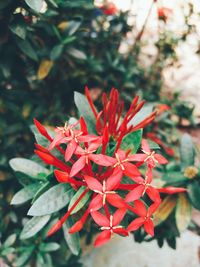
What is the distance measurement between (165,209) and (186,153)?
27 centimetres

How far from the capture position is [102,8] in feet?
8.07

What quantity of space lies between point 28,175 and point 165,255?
1283mm

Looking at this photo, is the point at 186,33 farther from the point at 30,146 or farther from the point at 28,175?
the point at 28,175

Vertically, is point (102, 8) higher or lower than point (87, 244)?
higher

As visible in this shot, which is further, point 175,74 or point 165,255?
point 175,74

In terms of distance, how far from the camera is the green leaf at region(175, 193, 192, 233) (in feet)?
4.97

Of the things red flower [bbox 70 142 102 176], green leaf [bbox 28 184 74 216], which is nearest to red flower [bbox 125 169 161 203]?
red flower [bbox 70 142 102 176]

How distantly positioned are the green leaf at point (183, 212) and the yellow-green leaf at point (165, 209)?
0.03 metres

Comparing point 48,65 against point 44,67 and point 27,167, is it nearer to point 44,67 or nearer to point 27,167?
point 44,67

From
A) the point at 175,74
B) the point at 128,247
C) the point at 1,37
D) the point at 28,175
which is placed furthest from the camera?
the point at 175,74

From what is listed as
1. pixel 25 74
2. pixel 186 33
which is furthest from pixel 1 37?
pixel 186 33

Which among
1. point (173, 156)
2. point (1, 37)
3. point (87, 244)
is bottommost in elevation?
point (87, 244)

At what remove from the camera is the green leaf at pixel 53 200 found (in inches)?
45.2

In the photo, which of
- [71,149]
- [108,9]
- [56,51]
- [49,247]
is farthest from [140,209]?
[108,9]
